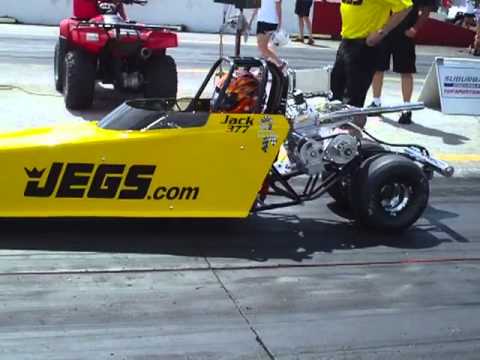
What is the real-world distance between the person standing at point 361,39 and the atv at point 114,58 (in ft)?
7.55

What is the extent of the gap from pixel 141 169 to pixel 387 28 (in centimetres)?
355

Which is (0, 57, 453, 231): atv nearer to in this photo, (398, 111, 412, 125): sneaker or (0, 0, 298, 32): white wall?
(398, 111, 412, 125): sneaker

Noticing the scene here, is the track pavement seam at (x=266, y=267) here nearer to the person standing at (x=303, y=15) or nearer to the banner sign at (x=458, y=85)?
the banner sign at (x=458, y=85)

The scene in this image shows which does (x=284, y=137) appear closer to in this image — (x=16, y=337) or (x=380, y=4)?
(x=16, y=337)

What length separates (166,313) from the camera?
434cm

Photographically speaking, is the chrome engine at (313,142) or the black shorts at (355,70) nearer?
the chrome engine at (313,142)

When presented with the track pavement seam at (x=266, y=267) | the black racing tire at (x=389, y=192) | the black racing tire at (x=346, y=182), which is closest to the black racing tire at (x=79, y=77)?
the black racing tire at (x=346, y=182)

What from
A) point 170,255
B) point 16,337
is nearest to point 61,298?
point 16,337

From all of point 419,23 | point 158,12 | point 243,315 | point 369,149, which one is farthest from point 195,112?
point 158,12

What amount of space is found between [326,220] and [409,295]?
1511mm

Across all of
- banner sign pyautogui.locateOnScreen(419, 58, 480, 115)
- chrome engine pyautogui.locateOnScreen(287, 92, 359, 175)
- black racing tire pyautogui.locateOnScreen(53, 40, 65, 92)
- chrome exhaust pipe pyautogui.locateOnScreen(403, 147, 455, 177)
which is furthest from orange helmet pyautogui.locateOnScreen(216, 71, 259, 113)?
banner sign pyautogui.locateOnScreen(419, 58, 480, 115)

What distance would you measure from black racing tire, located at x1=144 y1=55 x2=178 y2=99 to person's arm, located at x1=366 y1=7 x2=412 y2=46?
266 cm

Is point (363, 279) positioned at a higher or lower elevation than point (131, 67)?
lower

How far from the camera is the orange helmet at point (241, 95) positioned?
569cm
